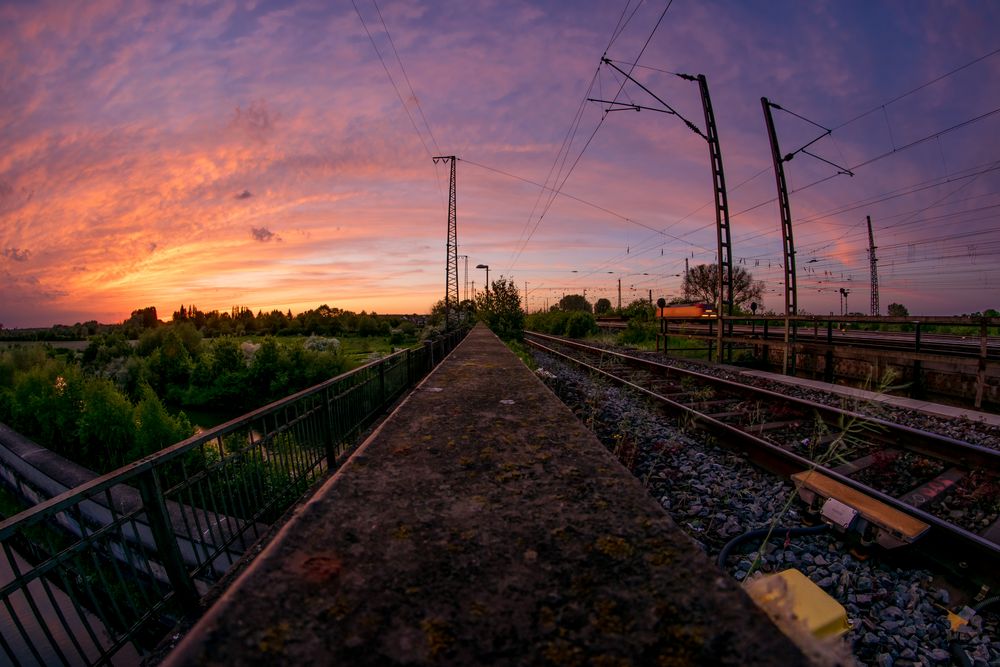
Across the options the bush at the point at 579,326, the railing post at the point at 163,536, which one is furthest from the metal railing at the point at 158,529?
the bush at the point at 579,326

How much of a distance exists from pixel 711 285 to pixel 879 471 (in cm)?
6375

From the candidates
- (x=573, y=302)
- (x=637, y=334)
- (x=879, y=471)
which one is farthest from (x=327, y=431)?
(x=573, y=302)

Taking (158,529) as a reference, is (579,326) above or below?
above

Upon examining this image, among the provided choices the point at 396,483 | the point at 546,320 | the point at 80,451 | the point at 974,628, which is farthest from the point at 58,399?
the point at 546,320

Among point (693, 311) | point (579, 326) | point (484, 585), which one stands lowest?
point (579, 326)

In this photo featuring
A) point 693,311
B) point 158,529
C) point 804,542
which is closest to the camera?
point 158,529

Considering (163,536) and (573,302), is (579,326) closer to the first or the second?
(163,536)

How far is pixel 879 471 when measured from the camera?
4535 mm

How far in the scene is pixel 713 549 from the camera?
3236mm

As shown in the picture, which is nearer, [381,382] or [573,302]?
[381,382]

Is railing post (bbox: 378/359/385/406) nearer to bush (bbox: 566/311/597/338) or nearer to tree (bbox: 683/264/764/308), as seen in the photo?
bush (bbox: 566/311/597/338)

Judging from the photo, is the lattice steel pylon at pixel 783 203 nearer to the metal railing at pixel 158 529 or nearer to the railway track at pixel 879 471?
the railway track at pixel 879 471

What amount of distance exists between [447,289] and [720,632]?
23.6 m

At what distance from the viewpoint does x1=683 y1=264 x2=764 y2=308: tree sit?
206 feet
